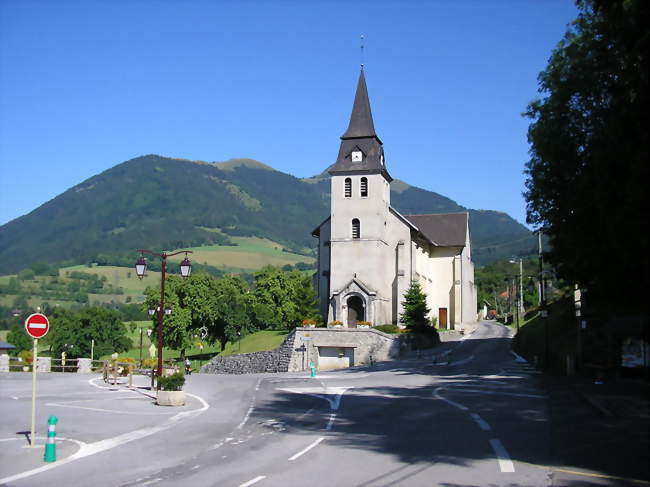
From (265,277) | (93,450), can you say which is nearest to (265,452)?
(93,450)

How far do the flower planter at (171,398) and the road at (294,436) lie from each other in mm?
329

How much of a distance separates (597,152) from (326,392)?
13168 millimetres

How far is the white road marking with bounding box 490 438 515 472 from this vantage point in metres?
12.2

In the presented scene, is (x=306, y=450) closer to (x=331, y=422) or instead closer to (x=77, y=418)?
(x=331, y=422)

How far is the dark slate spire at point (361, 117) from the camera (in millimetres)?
61438

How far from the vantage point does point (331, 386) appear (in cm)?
3052

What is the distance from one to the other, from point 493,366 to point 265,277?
64.7m

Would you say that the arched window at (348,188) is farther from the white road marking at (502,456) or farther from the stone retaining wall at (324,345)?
the white road marking at (502,456)

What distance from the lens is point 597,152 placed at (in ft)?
73.0

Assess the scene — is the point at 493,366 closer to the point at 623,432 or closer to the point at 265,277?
the point at 623,432

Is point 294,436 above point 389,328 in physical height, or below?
below

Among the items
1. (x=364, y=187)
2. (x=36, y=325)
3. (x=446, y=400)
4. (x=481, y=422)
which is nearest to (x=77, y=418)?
(x=36, y=325)

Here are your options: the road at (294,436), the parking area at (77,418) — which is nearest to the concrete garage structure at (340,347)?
the parking area at (77,418)

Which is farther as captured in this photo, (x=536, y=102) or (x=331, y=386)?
(x=536, y=102)
